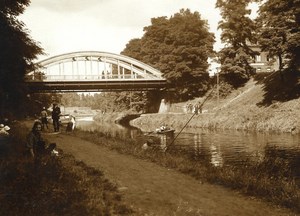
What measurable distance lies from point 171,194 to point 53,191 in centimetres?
299

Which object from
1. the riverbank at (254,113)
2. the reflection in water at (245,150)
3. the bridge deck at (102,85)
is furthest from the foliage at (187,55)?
the reflection in water at (245,150)

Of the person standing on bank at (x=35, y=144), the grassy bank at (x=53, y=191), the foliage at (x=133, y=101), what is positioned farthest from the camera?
the foliage at (x=133, y=101)

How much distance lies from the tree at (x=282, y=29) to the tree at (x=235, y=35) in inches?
519

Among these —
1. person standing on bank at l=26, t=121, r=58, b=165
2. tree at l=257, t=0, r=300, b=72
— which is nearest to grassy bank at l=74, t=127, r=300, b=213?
person standing on bank at l=26, t=121, r=58, b=165

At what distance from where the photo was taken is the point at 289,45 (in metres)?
31.4

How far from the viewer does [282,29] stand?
3444cm

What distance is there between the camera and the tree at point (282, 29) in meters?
32.1

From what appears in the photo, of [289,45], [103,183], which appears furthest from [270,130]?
[103,183]

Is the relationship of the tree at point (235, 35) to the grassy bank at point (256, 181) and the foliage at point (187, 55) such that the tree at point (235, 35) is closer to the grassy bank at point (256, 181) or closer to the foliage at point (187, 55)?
the foliage at point (187, 55)

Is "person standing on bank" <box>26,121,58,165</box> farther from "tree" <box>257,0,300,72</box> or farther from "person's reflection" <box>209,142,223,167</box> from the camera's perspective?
"tree" <box>257,0,300,72</box>

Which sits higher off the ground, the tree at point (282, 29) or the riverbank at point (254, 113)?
the tree at point (282, 29)

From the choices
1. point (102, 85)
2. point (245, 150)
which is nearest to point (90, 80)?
point (102, 85)

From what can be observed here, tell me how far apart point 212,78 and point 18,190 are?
188ft

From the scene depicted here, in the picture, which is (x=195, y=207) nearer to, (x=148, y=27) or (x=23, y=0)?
(x=23, y=0)
